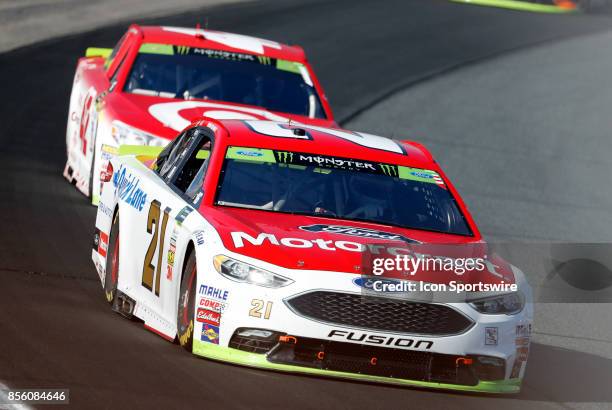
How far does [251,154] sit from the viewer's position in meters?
8.78

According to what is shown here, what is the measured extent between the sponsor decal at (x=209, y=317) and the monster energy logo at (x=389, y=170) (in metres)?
1.91

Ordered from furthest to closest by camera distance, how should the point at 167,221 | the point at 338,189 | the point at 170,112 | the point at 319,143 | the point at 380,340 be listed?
the point at 170,112, the point at 319,143, the point at 338,189, the point at 167,221, the point at 380,340

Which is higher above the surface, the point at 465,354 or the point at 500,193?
the point at 465,354

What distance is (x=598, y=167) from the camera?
1856cm

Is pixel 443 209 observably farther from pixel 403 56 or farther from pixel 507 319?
pixel 403 56

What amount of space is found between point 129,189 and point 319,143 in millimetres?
1295

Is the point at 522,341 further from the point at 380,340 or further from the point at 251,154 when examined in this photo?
the point at 251,154

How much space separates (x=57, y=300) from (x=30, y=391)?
8.55 ft

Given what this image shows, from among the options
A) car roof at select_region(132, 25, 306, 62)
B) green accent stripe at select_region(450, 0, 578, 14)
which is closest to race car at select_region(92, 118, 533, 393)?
car roof at select_region(132, 25, 306, 62)

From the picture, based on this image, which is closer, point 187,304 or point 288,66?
point 187,304

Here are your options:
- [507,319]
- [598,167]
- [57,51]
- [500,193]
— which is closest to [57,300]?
[507,319]

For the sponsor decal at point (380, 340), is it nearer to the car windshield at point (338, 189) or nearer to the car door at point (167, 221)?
the car door at point (167, 221)

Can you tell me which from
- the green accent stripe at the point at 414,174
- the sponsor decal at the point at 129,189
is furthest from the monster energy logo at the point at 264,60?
the green accent stripe at the point at 414,174

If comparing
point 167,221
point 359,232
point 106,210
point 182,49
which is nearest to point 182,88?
point 182,49
